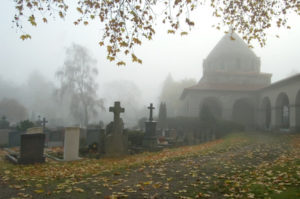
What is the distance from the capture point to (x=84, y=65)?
3775 centimetres

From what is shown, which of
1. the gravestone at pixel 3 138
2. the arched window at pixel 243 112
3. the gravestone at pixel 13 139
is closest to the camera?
the gravestone at pixel 13 139

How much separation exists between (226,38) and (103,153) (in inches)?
1302

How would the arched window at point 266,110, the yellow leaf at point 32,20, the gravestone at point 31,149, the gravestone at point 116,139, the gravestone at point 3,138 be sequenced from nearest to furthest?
1. the yellow leaf at point 32,20
2. the gravestone at point 31,149
3. the gravestone at point 116,139
4. the gravestone at point 3,138
5. the arched window at point 266,110

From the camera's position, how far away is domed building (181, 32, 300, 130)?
84.5 feet

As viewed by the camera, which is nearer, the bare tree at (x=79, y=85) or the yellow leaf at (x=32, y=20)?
the yellow leaf at (x=32, y=20)

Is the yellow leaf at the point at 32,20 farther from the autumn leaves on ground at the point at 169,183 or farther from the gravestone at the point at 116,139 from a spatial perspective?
the gravestone at the point at 116,139

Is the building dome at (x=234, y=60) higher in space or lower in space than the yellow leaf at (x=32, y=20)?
higher

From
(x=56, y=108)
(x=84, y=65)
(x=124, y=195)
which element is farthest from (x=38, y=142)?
(x=56, y=108)

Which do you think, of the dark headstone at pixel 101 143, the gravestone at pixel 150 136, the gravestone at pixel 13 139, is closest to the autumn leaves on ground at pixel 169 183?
the dark headstone at pixel 101 143

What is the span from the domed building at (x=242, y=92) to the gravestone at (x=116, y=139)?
52.2 feet

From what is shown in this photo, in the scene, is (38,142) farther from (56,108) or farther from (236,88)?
(56,108)

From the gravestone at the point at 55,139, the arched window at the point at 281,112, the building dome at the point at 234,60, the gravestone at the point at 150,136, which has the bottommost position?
the gravestone at the point at 55,139

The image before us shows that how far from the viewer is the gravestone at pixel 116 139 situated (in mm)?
11000

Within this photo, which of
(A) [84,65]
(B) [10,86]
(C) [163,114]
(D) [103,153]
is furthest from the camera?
(B) [10,86]
